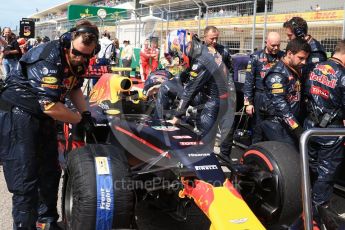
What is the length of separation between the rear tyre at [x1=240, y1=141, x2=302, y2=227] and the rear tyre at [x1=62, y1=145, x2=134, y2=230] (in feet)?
2.94

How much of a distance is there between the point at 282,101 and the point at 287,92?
154mm

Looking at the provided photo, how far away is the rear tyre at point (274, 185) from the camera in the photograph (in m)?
3.07

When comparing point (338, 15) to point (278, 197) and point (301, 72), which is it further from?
point (278, 197)

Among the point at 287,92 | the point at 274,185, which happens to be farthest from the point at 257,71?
the point at 274,185

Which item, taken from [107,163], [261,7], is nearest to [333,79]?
[107,163]

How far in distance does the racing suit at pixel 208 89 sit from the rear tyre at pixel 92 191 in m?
1.41

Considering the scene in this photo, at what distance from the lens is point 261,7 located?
29.2ft

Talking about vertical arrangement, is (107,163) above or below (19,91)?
below

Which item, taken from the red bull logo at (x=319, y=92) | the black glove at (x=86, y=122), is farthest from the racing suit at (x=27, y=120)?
the red bull logo at (x=319, y=92)

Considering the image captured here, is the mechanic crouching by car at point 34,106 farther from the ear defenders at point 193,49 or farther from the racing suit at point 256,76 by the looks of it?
the racing suit at point 256,76

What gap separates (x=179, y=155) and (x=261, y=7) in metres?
6.55

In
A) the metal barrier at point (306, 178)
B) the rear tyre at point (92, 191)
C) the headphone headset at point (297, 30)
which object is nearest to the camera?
the metal barrier at point (306, 178)

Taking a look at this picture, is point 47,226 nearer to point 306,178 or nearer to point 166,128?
point 166,128

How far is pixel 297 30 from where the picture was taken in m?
4.73
